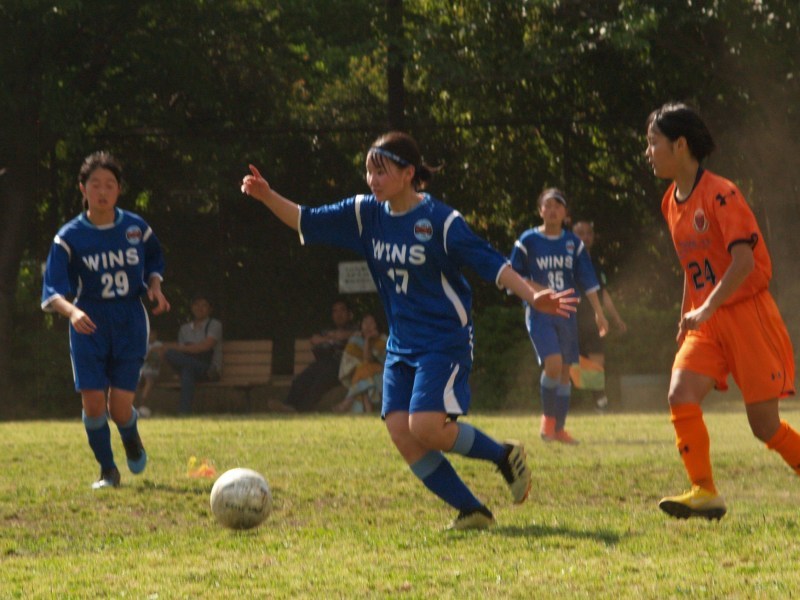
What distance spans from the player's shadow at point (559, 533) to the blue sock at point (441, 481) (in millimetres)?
196

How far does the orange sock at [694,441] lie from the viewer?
6.69m

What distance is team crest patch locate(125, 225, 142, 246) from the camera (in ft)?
30.2

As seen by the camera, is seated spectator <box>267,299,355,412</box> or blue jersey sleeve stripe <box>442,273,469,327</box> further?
seated spectator <box>267,299,355,412</box>

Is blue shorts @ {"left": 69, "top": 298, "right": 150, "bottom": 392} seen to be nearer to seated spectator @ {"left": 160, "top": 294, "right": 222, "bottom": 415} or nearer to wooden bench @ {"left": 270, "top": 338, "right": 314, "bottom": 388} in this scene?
seated spectator @ {"left": 160, "top": 294, "right": 222, "bottom": 415}

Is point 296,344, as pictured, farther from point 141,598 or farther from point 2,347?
point 141,598

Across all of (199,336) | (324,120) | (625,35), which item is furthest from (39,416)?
(625,35)

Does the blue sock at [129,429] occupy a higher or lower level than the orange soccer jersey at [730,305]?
lower

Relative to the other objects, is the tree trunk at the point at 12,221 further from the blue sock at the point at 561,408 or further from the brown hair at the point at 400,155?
the brown hair at the point at 400,155

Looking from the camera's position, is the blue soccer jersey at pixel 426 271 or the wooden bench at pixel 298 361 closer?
the blue soccer jersey at pixel 426 271

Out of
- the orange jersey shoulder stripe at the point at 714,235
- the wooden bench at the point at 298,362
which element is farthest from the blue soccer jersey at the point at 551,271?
the wooden bench at the point at 298,362

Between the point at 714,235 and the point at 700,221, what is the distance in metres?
0.09

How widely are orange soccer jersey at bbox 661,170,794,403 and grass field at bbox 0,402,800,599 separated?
691 mm

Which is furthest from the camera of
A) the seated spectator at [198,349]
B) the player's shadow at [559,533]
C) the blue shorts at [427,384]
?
the seated spectator at [198,349]

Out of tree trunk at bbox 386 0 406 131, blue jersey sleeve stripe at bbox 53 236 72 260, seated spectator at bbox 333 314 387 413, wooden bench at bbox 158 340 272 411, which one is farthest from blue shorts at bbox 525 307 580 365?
wooden bench at bbox 158 340 272 411
